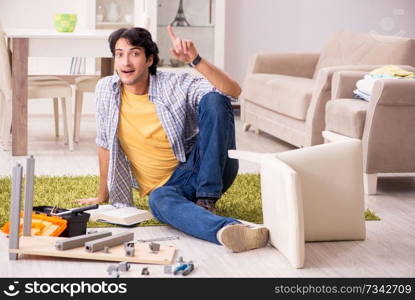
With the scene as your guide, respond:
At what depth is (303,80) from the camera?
19.8 ft

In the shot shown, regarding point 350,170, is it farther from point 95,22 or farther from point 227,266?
point 95,22

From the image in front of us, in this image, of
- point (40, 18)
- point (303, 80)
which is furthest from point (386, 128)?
point (40, 18)

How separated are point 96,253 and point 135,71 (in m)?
0.89

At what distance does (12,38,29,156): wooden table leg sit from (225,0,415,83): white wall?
109 inches

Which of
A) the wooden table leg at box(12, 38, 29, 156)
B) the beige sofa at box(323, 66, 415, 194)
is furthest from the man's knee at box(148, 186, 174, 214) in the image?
the wooden table leg at box(12, 38, 29, 156)

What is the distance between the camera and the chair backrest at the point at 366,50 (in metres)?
5.22

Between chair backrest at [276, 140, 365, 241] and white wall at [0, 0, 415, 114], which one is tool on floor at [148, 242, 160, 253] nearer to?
chair backrest at [276, 140, 365, 241]

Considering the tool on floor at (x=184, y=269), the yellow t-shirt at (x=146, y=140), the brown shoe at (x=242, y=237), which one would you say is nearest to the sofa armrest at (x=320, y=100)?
the yellow t-shirt at (x=146, y=140)

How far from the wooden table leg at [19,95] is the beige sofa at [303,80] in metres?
1.64

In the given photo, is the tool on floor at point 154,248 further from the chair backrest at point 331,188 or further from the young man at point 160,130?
the chair backrest at point 331,188

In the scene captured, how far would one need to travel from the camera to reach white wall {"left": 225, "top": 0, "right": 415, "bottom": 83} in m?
7.63

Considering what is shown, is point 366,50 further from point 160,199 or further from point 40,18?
point 40,18

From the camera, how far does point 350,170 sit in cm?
326

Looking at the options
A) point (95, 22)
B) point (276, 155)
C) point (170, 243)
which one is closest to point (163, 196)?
point (170, 243)
